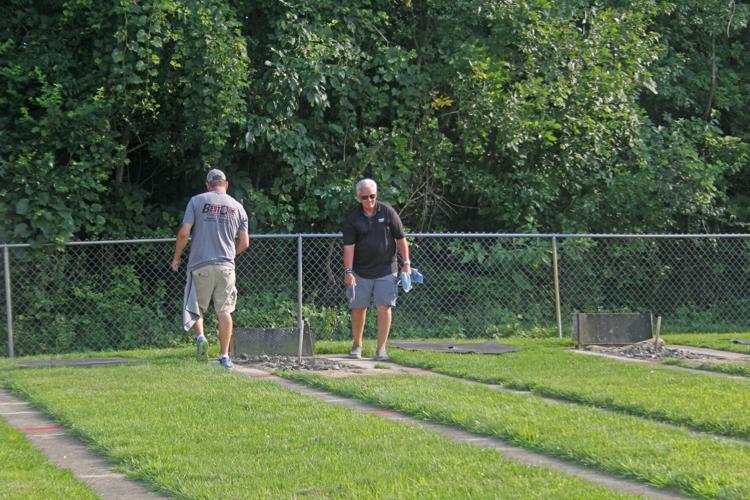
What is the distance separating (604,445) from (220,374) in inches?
189

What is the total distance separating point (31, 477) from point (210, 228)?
5.52 meters

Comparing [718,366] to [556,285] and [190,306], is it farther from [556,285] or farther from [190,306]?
[190,306]

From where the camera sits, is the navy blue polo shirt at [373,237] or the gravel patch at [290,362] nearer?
the gravel patch at [290,362]

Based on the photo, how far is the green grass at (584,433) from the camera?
5.64 meters

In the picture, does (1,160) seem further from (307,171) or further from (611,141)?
(611,141)

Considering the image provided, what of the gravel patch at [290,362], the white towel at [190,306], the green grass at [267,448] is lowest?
the gravel patch at [290,362]

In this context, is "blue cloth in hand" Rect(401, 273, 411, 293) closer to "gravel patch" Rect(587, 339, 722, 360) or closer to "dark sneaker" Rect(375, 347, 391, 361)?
"dark sneaker" Rect(375, 347, 391, 361)

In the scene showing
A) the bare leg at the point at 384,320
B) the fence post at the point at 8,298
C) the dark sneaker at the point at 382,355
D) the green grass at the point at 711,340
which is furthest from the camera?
the fence post at the point at 8,298

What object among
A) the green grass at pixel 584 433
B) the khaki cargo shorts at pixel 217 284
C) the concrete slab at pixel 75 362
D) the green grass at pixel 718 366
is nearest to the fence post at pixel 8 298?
the concrete slab at pixel 75 362

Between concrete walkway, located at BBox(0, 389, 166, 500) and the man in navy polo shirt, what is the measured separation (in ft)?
13.7

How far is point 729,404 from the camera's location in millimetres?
8023

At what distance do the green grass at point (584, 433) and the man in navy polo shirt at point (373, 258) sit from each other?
8.36 ft

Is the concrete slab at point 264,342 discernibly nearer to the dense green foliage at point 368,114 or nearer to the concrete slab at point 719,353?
the dense green foliage at point 368,114

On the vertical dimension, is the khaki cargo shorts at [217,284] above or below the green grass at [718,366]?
above
